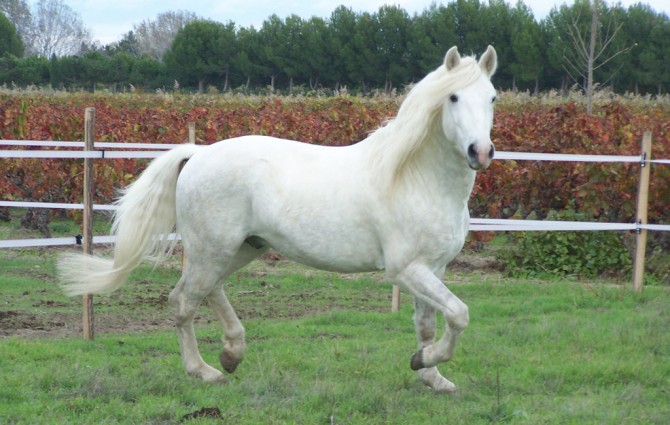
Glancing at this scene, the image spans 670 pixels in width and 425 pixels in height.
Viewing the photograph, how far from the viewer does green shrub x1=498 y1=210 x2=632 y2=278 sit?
10.8m

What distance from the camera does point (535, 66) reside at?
1726 inches

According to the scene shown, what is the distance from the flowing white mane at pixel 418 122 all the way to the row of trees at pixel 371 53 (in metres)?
37.2

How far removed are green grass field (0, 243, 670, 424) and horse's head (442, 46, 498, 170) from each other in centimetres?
145

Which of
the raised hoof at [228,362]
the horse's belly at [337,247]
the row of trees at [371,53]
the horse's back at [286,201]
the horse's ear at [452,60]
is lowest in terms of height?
the raised hoof at [228,362]

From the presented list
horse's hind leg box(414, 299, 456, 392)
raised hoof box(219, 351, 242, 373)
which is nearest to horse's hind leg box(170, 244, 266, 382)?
raised hoof box(219, 351, 242, 373)

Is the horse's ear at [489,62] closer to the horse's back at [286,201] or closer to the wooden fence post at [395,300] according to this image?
the horse's back at [286,201]

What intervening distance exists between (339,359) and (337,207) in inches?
58.5

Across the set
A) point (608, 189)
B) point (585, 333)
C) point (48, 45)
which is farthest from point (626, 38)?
point (48, 45)

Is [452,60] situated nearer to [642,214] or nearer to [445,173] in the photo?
[445,173]

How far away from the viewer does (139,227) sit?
632 cm

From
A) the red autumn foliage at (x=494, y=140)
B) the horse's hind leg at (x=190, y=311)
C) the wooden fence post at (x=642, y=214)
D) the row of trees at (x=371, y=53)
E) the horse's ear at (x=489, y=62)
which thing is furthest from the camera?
the row of trees at (x=371, y=53)

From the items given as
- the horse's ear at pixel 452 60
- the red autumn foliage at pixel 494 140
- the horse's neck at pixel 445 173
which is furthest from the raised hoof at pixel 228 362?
the red autumn foliage at pixel 494 140

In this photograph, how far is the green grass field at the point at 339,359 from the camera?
513 centimetres

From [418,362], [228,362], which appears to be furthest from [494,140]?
[418,362]
